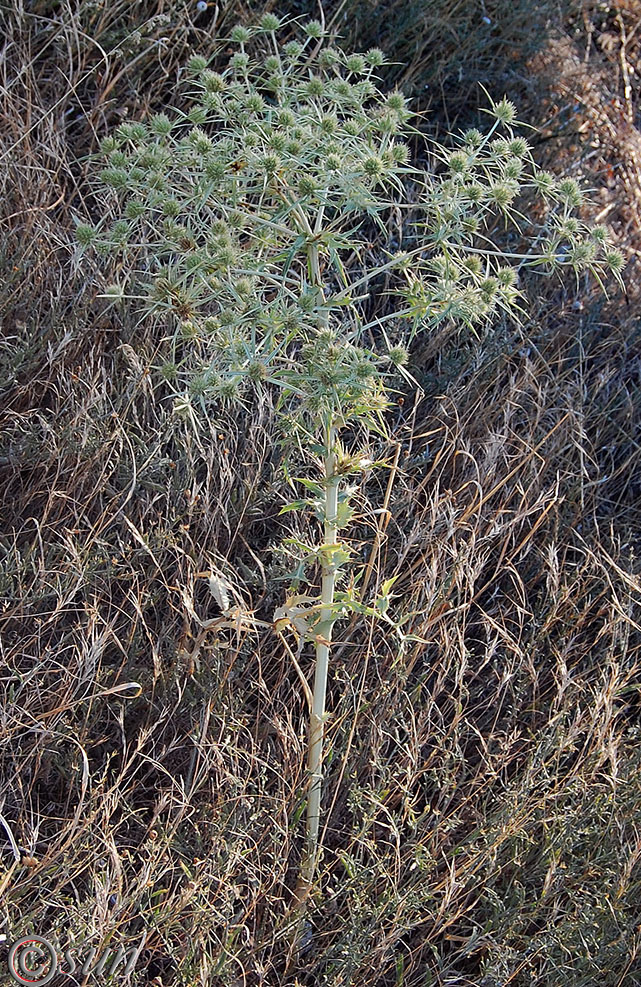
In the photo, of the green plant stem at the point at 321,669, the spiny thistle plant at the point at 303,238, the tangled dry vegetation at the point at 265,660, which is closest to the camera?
the spiny thistle plant at the point at 303,238

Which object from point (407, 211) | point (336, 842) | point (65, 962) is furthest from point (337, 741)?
point (407, 211)

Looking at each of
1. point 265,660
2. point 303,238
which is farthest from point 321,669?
point 303,238

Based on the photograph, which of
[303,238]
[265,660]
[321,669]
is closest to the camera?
[303,238]

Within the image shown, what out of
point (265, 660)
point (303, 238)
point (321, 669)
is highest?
point (303, 238)

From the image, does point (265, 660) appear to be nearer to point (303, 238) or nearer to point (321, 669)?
point (321, 669)

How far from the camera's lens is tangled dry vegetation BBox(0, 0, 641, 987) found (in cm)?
203

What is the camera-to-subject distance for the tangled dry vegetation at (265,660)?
2.03 metres

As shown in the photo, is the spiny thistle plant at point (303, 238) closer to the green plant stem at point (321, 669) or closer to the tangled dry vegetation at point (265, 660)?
the green plant stem at point (321, 669)

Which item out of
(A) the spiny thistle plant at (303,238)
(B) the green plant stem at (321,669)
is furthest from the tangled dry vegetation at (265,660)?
(A) the spiny thistle plant at (303,238)

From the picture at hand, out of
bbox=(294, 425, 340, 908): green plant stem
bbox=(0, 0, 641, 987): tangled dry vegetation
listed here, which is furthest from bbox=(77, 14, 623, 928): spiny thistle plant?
bbox=(0, 0, 641, 987): tangled dry vegetation

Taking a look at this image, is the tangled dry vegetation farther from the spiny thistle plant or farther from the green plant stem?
the spiny thistle plant

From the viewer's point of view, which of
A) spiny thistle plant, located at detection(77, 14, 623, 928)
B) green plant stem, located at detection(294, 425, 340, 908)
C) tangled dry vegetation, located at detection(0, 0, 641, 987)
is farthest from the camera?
tangled dry vegetation, located at detection(0, 0, 641, 987)

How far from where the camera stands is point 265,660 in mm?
2412

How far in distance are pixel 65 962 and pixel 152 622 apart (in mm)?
839
